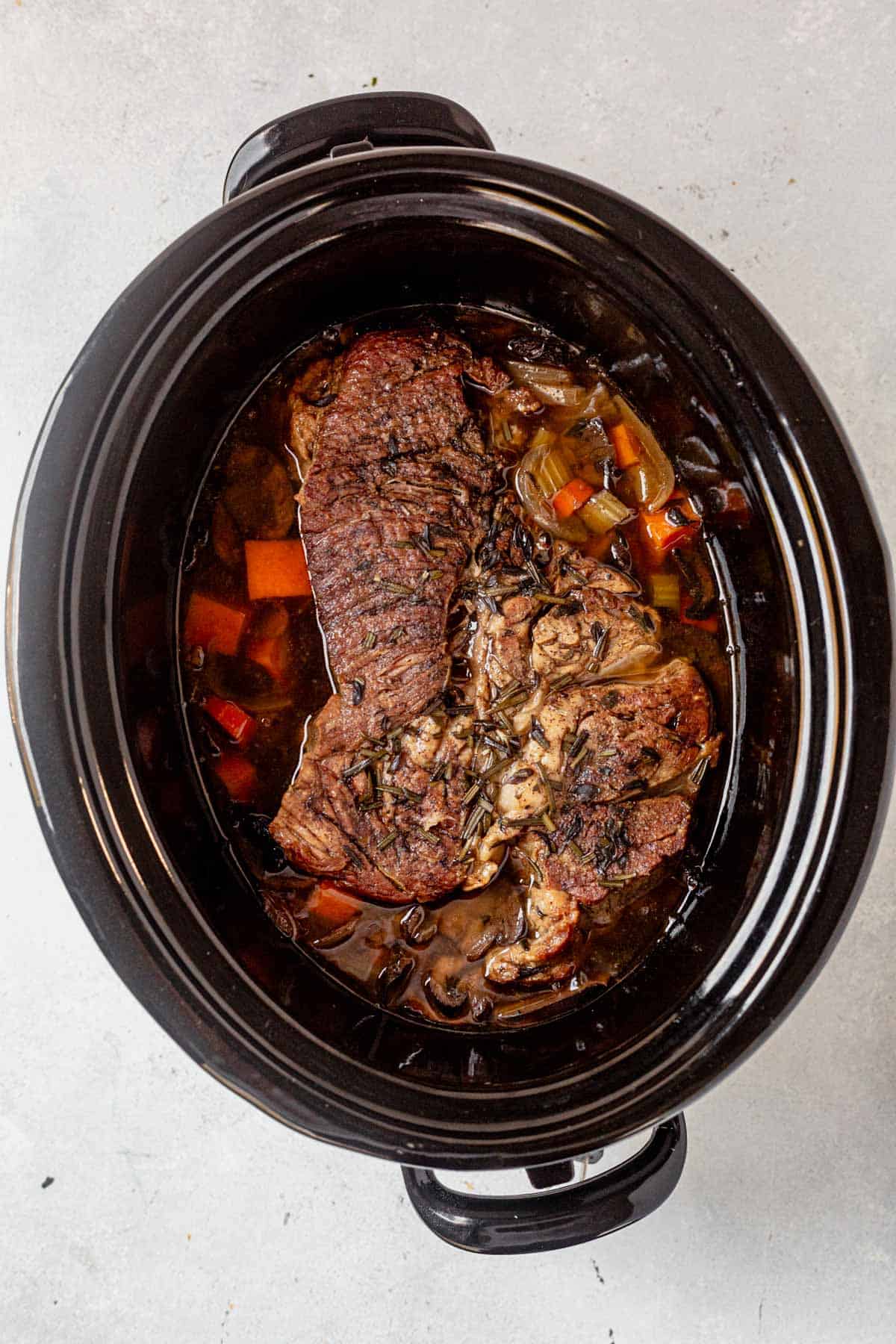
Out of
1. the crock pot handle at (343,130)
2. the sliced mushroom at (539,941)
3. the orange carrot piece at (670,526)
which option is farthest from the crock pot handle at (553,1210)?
the crock pot handle at (343,130)

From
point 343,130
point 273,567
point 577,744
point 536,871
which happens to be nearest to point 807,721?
point 577,744

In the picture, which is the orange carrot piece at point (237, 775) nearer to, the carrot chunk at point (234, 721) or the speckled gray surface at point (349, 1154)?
the carrot chunk at point (234, 721)

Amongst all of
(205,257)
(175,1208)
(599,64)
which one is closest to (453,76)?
(599,64)

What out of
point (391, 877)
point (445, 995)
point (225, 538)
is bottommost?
point (445, 995)

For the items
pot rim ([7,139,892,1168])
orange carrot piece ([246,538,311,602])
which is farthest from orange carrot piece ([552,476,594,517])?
orange carrot piece ([246,538,311,602])

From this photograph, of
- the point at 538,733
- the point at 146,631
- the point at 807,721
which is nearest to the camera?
the point at 807,721

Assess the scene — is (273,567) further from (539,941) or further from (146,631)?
(539,941)

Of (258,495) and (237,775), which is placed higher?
(258,495)

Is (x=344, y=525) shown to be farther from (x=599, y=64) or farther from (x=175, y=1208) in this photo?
(x=175, y=1208)
